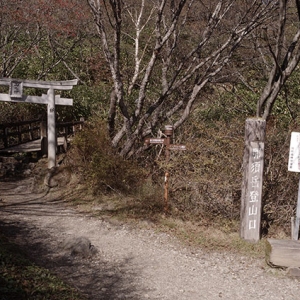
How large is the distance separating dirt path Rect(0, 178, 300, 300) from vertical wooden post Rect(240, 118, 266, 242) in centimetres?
66

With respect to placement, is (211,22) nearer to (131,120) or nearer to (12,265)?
(131,120)

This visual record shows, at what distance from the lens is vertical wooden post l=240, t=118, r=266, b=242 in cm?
693

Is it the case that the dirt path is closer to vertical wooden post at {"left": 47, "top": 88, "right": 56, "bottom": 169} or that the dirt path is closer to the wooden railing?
Result: vertical wooden post at {"left": 47, "top": 88, "right": 56, "bottom": 169}

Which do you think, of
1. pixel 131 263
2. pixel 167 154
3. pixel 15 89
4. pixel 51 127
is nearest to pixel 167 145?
pixel 167 154

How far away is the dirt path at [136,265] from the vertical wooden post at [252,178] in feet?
2.17

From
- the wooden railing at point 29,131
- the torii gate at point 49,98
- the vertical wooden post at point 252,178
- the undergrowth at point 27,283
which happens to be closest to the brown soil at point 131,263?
the undergrowth at point 27,283

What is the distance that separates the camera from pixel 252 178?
274 inches

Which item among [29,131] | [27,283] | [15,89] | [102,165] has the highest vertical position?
[15,89]

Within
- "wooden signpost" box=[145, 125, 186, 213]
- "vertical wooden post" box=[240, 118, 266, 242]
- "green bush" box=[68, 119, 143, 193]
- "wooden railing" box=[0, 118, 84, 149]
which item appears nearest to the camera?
"vertical wooden post" box=[240, 118, 266, 242]

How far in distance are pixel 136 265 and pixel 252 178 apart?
2.41 meters

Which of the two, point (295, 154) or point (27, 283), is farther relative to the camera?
point (295, 154)

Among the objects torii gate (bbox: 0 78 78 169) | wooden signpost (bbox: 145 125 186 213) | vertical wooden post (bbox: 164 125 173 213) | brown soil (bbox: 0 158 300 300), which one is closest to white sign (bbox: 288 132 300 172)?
brown soil (bbox: 0 158 300 300)

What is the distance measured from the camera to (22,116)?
15227mm

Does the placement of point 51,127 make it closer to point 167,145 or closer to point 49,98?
point 49,98
